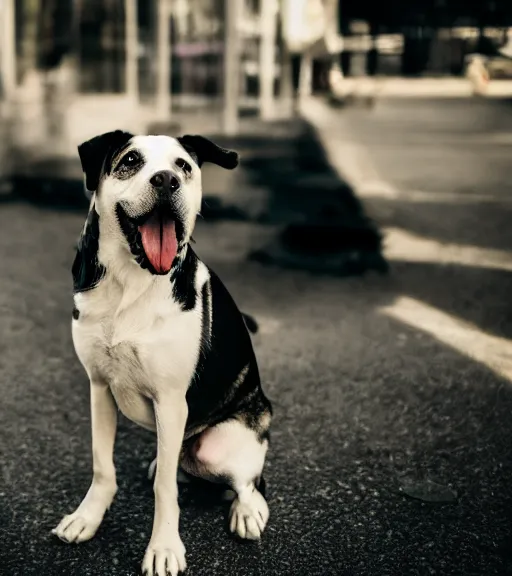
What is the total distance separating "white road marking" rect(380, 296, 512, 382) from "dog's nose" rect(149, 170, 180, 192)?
278 cm

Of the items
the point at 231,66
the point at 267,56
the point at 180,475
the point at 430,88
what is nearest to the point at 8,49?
the point at 231,66

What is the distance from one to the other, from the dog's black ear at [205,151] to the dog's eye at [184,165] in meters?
0.12

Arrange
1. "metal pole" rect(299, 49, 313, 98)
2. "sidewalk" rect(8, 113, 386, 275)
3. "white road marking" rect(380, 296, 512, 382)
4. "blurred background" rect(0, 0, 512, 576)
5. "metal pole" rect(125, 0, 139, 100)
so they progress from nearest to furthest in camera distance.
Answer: "blurred background" rect(0, 0, 512, 576) < "white road marking" rect(380, 296, 512, 382) < "sidewalk" rect(8, 113, 386, 275) < "metal pole" rect(299, 49, 313, 98) < "metal pole" rect(125, 0, 139, 100)

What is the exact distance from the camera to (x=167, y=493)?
286cm

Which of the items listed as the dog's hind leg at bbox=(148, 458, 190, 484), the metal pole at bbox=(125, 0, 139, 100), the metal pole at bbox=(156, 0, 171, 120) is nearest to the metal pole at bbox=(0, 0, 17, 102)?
the metal pole at bbox=(125, 0, 139, 100)

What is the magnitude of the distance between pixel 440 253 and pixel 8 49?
6100mm

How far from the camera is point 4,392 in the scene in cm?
433

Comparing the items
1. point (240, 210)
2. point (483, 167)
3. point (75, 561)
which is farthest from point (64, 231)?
point (75, 561)

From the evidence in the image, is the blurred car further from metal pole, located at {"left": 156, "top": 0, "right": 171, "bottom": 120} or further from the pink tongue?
the pink tongue

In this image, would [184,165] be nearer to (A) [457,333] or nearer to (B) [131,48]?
(A) [457,333]

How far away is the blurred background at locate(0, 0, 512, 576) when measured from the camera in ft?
10.5

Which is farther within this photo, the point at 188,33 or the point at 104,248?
the point at 188,33

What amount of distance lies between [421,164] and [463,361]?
4558 mm

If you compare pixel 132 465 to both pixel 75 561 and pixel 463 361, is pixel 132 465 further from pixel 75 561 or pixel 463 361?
pixel 463 361
